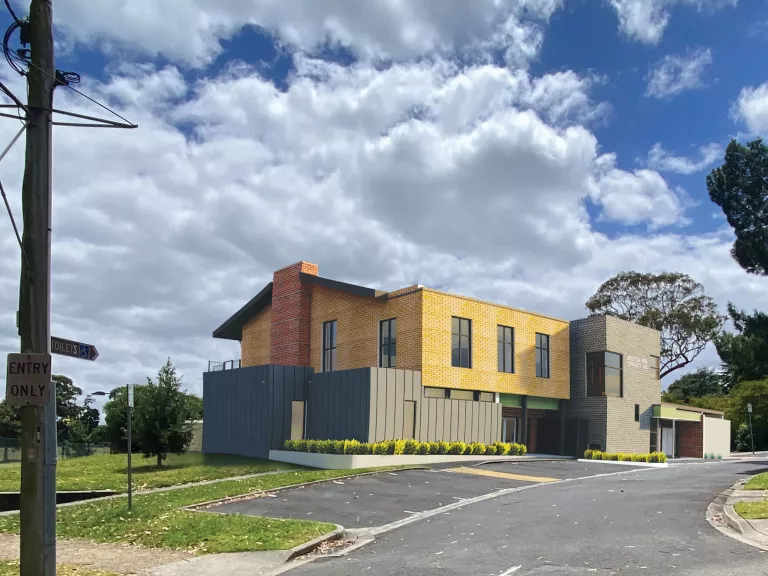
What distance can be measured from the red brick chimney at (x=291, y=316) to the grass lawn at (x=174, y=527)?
2132 cm

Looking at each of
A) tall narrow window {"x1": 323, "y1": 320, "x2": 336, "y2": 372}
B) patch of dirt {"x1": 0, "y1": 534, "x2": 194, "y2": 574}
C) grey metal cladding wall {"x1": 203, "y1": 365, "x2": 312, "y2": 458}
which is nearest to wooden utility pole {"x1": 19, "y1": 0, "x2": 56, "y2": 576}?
patch of dirt {"x1": 0, "y1": 534, "x2": 194, "y2": 574}

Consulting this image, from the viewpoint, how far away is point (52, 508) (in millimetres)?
9438

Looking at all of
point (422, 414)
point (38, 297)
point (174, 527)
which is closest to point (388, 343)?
point (422, 414)

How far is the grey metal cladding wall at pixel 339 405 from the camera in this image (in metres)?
31.5

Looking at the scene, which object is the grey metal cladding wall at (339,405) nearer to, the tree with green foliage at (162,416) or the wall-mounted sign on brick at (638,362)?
the tree with green foliage at (162,416)

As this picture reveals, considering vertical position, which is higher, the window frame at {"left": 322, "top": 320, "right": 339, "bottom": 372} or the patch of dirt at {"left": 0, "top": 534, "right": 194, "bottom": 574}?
the window frame at {"left": 322, "top": 320, "right": 339, "bottom": 372}

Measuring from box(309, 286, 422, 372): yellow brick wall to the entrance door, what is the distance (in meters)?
20.4

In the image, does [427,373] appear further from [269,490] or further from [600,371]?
[269,490]

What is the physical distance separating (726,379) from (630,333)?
156 ft

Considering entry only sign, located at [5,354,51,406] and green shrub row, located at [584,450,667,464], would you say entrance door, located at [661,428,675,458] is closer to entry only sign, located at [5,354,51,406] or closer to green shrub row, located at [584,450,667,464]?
green shrub row, located at [584,450,667,464]

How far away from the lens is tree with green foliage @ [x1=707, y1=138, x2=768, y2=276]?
4012 cm

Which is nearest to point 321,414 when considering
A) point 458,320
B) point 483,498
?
point 458,320

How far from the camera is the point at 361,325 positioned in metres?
38.2

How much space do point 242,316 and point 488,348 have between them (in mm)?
16762
